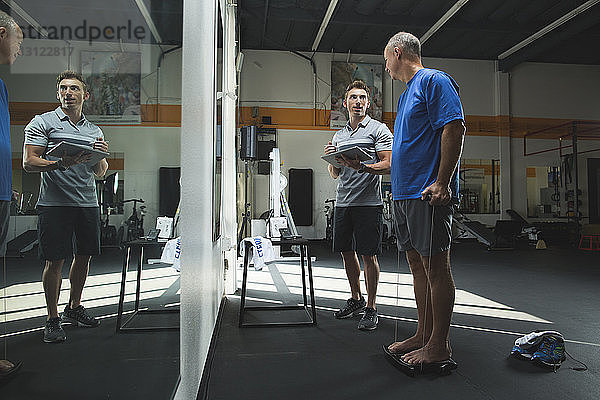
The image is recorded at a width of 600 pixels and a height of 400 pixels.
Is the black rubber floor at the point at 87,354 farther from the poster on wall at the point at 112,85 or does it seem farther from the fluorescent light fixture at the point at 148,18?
the fluorescent light fixture at the point at 148,18

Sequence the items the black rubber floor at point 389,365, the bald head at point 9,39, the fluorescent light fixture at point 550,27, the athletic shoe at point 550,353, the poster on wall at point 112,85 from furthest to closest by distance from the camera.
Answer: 1. the fluorescent light fixture at point 550,27
2. the athletic shoe at point 550,353
3. the black rubber floor at point 389,365
4. the poster on wall at point 112,85
5. the bald head at point 9,39

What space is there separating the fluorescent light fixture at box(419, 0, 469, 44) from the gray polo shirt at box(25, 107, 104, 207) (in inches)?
347

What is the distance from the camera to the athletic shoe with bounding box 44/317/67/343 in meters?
0.38

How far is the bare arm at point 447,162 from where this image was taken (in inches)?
77.0

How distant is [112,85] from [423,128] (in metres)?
1.81

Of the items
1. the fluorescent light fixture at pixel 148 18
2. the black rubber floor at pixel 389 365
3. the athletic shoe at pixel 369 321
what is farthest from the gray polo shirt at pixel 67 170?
the athletic shoe at pixel 369 321

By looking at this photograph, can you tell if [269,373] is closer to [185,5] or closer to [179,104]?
[179,104]

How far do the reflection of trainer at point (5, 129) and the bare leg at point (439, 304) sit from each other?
1882mm

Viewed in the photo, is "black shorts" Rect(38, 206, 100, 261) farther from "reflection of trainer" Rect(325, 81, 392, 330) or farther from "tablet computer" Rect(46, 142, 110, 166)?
"reflection of trainer" Rect(325, 81, 392, 330)

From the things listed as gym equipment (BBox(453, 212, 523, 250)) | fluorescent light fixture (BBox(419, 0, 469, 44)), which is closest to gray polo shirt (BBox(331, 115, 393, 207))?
fluorescent light fixture (BBox(419, 0, 469, 44))

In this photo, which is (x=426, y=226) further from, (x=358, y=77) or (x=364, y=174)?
(x=358, y=77)

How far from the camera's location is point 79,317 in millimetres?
436

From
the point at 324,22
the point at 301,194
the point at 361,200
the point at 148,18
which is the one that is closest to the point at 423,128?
the point at 361,200

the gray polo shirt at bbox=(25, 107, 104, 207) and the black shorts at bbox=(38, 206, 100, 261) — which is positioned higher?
the gray polo shirt at bbox=(25, 107, 104, 207)
